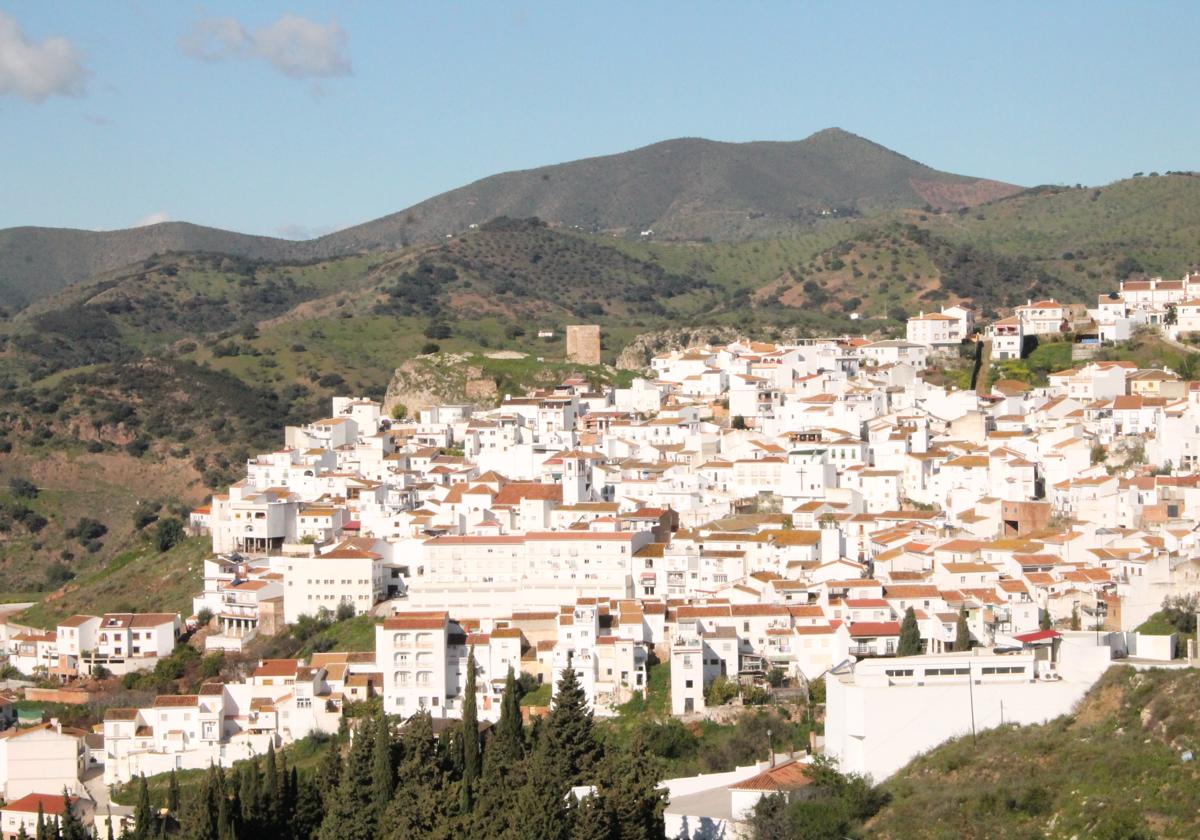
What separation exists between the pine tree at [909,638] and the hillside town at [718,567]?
4.1 inches

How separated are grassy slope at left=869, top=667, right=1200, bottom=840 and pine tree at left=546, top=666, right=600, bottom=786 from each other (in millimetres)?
4845

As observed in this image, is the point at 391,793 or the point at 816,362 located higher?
the point at 816,362

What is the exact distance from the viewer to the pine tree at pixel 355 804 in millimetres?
26859

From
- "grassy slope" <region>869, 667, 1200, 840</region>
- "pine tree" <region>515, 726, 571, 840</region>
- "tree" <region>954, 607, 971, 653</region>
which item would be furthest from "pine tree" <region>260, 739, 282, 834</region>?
"tree" <region>954, 607, 971, 653</region>

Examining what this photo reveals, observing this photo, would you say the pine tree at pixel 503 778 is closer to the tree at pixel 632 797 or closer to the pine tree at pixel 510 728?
the pine tree at pixel 510 728

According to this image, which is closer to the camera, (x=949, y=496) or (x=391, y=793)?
(x=391, y=793)

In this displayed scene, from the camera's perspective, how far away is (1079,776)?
23.6 m

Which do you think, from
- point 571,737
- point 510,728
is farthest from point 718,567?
point 571,737

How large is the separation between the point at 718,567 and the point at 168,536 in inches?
873

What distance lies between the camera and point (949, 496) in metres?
42.9

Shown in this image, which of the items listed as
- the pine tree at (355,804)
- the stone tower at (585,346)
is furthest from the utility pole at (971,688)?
the stone tower at (585,346)

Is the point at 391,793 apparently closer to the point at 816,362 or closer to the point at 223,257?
the point at 816,362

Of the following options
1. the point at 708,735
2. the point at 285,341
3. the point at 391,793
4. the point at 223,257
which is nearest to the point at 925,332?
the point at 708,735

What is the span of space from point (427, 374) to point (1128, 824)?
158ft
